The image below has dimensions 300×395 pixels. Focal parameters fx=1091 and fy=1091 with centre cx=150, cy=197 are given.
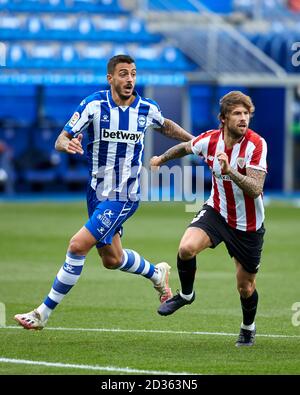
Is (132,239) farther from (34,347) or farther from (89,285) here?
(34,347)

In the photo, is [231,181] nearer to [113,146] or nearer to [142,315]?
[113,146]

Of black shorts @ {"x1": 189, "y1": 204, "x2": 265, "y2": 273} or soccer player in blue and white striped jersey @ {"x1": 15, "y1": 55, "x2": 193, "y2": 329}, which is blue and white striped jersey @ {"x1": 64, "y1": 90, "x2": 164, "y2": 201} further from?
black shorts @ {"x1": 189, "y1": 204, "x2": 265, "y2": 273}

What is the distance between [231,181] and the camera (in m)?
8.45

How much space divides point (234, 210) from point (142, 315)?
2.21 m

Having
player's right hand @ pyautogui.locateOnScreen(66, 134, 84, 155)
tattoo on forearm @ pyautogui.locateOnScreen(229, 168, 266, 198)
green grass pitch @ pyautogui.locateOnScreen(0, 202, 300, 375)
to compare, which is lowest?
green grass pitch @ pyautogui.locateOnScreen(0, 202, 300, 375)

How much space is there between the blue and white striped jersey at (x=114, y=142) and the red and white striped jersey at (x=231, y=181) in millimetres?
798

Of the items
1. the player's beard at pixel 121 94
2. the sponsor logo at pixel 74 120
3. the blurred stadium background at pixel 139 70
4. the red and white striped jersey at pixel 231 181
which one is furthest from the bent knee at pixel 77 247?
the blurred stadium background at pixel 139 70

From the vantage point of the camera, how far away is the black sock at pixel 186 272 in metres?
8.50

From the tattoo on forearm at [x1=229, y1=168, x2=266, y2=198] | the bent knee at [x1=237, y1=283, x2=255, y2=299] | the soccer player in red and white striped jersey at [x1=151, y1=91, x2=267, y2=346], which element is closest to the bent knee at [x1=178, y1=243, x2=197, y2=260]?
the soccer player in red and white striped jersey at [x1=151, y1=91, x2=267, y2=346]

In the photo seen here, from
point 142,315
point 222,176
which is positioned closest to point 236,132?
point 222,176

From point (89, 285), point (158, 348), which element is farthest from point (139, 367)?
point (89, 285)

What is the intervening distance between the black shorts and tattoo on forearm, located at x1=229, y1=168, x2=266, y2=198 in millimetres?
378

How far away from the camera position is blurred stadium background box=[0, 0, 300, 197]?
27.5 meters

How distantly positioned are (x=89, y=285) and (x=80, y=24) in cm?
1708
